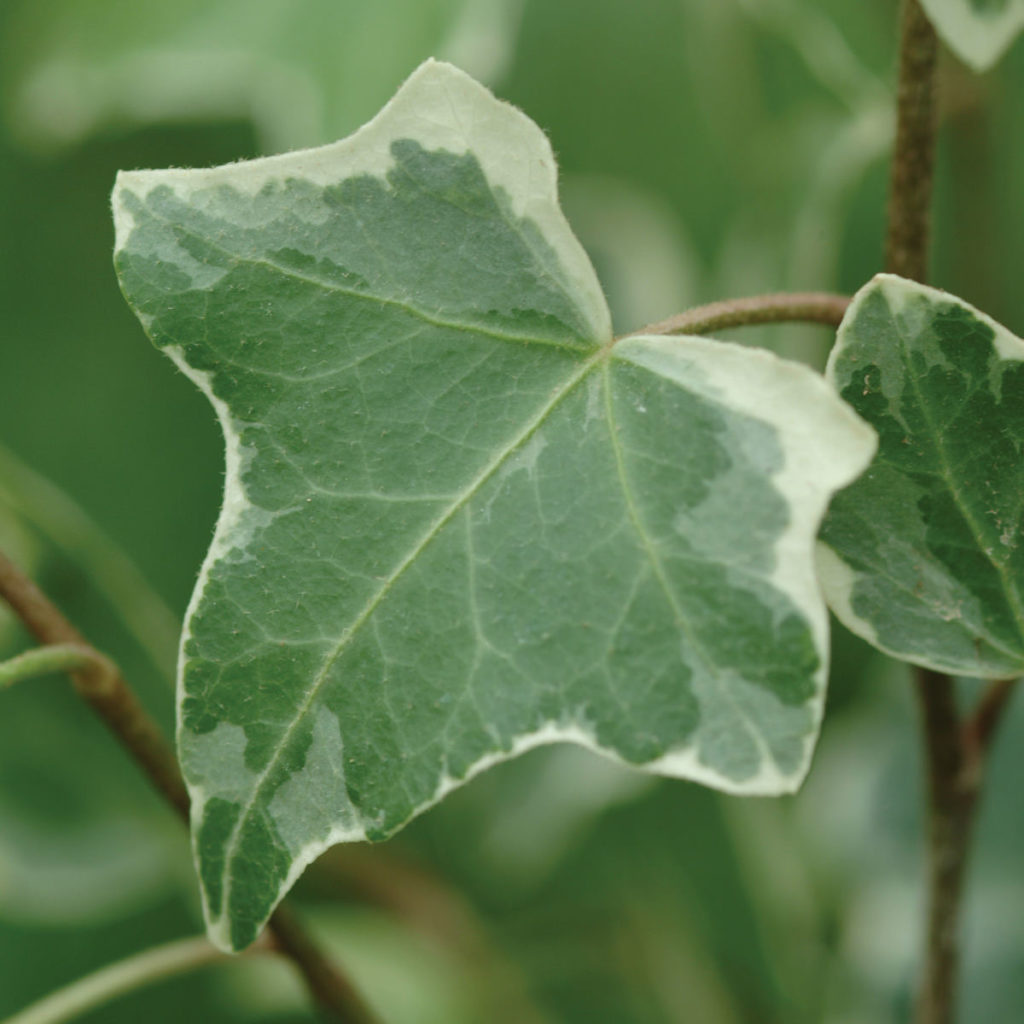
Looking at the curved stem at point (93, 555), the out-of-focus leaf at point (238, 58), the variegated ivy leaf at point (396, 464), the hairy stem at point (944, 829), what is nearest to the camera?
the variegated ivy leaf at point (396, 464)

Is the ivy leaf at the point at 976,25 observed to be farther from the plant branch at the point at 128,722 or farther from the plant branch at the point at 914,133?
the plant branch at the point at 128,722

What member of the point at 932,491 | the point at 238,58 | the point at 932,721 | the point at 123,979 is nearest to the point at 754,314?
the point at 932,491

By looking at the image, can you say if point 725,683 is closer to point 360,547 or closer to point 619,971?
point 360,547

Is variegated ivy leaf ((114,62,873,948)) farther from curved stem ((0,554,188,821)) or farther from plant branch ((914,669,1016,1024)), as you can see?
plant branch ((914,669,1016,1024))

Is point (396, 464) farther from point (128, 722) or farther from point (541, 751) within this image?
point (541, 751)

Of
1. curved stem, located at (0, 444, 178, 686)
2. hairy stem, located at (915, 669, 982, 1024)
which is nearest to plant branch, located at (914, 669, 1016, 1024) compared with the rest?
hairy stem, located at (915, 669, 982, 1024)

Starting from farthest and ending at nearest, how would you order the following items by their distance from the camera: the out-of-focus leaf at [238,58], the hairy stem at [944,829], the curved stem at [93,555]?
the out-of-focus leaf at [238,58]
the curved stem at [93,555]
the hairy stem at [944,829]

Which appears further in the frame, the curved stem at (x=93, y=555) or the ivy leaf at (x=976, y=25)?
the curved stem at (x=93, y=555)

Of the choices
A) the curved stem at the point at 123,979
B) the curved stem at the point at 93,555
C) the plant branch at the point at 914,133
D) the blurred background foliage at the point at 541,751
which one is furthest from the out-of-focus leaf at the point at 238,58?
the curved stem at the point at 123,979
